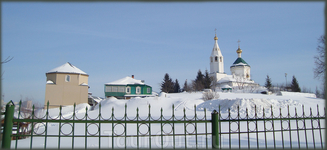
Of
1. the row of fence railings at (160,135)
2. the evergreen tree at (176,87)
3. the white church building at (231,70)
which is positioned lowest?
the row of fence railings at (160,135)

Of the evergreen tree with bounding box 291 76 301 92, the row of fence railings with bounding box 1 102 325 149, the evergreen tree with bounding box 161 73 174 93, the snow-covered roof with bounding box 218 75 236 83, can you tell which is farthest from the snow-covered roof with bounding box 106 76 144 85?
the evergreen tree with bounding box 291 76 301 92

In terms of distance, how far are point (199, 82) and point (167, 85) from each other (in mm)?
7281

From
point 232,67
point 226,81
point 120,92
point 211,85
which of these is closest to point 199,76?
point 211,85

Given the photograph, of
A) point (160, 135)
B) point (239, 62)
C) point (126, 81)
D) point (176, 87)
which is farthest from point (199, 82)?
point (160, 135)

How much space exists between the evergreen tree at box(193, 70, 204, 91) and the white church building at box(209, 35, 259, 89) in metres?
5.09

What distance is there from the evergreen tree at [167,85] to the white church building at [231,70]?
11.5 m

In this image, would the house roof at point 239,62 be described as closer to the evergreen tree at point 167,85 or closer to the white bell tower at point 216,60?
the white bell tower at point 216,60

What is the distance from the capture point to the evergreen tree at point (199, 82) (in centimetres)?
4861

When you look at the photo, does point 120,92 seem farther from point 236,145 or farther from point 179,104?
point 236,145

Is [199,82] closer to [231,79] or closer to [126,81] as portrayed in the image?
[231,79]

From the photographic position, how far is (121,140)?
5.79m

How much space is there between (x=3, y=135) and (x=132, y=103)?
54.9 feet

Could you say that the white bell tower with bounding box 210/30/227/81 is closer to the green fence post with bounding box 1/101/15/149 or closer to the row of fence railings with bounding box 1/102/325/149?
the row of fence railings with bounding box 1/102/325/149

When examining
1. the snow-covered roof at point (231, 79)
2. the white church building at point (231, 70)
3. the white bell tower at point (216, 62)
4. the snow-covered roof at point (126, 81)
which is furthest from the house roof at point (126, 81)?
the white bell tower at point (216, 62)
